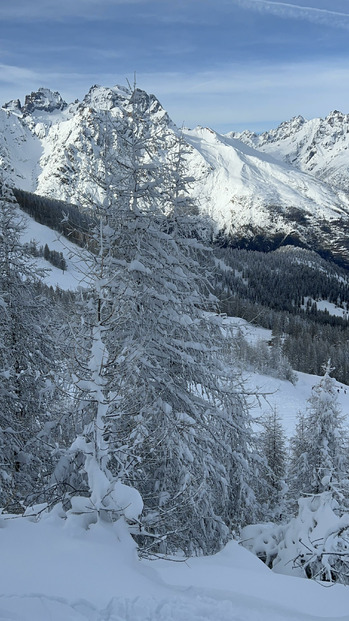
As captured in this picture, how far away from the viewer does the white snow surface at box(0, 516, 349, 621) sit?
377cm

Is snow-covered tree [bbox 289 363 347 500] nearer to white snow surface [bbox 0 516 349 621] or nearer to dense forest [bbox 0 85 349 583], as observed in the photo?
dense forest [bbox 0 85 349 583]

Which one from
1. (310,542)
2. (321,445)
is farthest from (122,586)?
(321,445)

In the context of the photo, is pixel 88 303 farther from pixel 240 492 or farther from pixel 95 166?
pixel 240 492

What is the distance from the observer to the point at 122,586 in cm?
406

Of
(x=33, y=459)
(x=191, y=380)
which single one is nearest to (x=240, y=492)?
(x=191, y=380)

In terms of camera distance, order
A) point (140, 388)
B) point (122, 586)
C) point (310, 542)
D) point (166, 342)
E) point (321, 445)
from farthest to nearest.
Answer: point (321, 445) → point (166, 342) → point (140, 388) → point (310, 542) → point (122, 586)

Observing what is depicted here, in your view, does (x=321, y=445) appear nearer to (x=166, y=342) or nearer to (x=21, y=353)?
(x=166, y=342)

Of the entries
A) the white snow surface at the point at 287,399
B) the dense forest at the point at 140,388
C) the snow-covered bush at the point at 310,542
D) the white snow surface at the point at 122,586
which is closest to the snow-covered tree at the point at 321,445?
the dense forest at the point at 140,388

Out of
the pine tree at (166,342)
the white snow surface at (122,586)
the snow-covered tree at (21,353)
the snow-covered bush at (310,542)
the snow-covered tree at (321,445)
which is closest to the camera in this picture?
the white snow surface at (122,586)

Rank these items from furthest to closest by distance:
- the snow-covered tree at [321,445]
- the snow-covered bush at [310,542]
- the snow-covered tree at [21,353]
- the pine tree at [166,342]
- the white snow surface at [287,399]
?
the white snow surface at [287,399]
the snow-covered tree at [321,445]
the snow-covered tree at [21,353]
the pine tree at [166,342]
the snow-covered bush at [310,542]

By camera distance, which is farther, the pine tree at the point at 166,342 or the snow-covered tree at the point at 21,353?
the snow-covered tree at the point at 21,353

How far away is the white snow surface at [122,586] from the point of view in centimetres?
377

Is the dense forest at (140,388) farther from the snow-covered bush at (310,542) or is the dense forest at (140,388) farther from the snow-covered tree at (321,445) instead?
the snow-covered tree at (321,445)

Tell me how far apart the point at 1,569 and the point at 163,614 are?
1.67 metres
